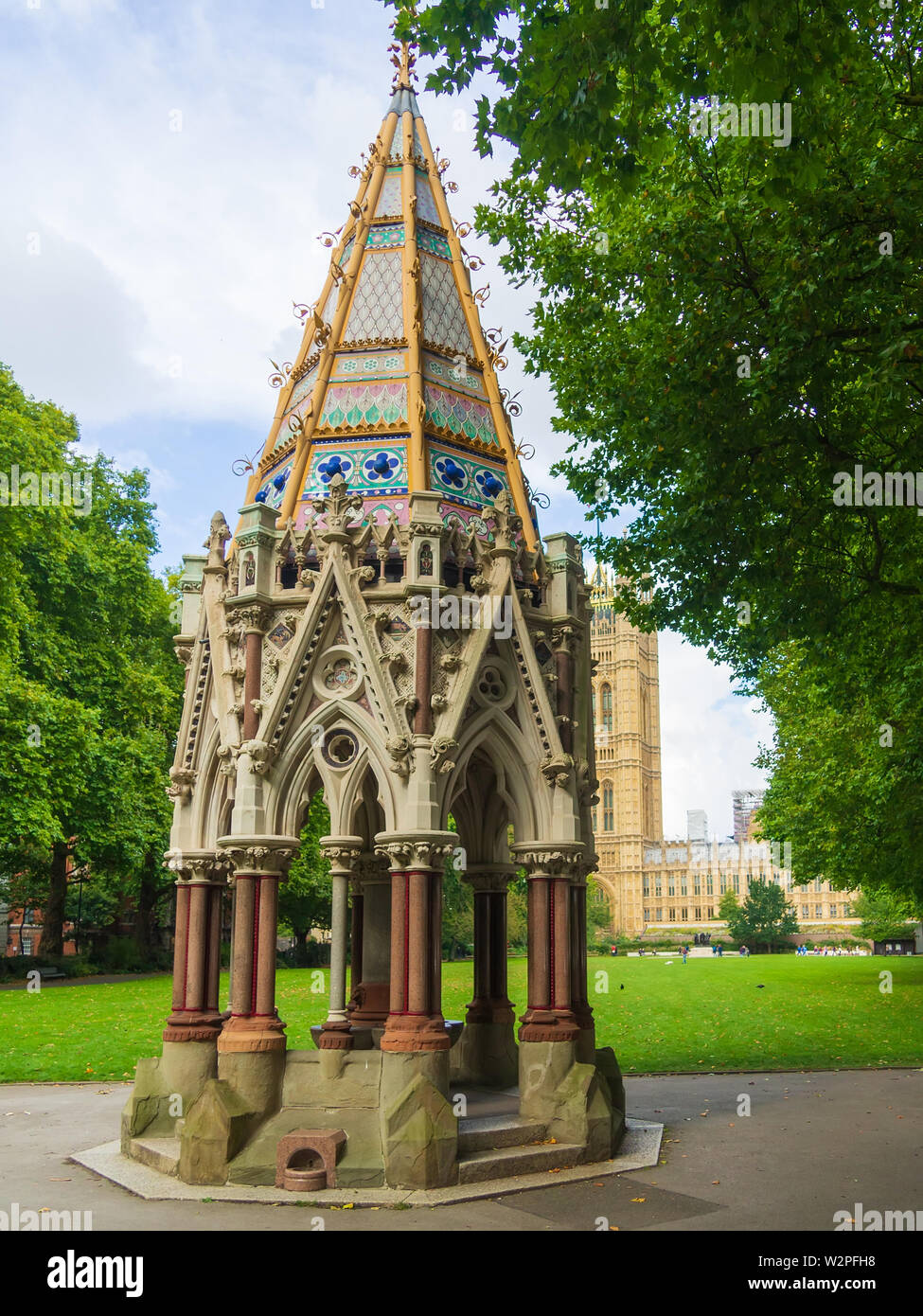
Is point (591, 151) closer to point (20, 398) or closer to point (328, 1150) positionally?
point (328, 1150)

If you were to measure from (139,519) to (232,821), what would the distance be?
31261 millimetres

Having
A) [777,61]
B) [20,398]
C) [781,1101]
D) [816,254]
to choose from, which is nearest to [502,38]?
[777,61]

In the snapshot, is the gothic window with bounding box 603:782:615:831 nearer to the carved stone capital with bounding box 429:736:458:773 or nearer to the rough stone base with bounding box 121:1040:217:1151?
the rough stone base with bounding box 121:1040:217:1151

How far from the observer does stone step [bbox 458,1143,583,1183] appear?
33.1 ft

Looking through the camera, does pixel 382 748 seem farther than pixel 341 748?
No

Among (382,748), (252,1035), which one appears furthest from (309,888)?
(382,748)

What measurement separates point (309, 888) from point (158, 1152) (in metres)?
30.2

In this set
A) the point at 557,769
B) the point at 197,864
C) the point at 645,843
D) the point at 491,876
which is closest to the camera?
the point at 557,769

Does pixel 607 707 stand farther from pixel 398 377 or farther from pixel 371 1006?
pixel 398 377

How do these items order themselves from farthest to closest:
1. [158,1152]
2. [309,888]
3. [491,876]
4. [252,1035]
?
[309,888], [491,876], [252,1035], [158,1152]

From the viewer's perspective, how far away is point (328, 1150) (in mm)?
10039

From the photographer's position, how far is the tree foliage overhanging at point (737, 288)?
8742mm

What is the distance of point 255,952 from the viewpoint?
1122 cm

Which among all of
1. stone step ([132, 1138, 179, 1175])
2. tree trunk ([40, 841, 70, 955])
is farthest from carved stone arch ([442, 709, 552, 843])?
tree trunk ([40, 841, 70, 955])
